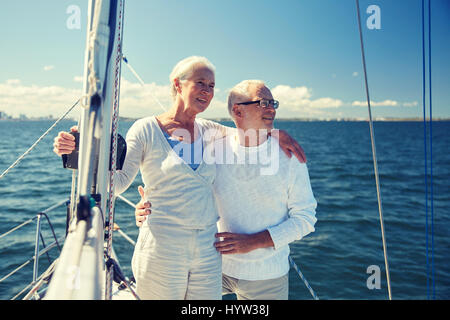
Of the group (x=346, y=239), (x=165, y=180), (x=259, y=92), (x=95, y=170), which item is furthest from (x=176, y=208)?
(x=346, y=239)

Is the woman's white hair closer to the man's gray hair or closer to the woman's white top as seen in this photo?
the man's gray hair

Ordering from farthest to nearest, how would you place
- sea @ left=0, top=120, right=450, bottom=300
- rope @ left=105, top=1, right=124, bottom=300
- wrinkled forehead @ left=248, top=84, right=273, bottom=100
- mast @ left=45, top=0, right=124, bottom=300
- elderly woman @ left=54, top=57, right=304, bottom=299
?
sea @ left=0, top=120, right=450, bottom=300 → wrinkled forehead @ left=248, top=84, right=273, bottom=100 → elderly woman @ left=54, top=57, right=304, bottom=299 → rope @ left=105, top=1, right=124, bottom=300 → mast @ left=45, top=0, right=124, bottom=300

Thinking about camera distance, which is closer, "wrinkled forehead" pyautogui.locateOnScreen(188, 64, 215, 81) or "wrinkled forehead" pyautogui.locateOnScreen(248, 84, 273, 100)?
"wrinkled forehead" pyautogui.locateOnScreen(188, 64, 215, 81)

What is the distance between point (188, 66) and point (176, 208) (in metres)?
0.68

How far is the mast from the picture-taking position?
0.76 metres

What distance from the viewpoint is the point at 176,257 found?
1.46 meters

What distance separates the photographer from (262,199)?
1726mm

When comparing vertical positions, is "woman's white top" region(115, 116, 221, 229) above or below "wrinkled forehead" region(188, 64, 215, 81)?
below

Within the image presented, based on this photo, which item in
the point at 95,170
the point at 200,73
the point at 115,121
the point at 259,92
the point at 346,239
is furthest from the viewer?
the point at 346,239

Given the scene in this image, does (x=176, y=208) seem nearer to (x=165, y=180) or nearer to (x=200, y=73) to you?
(x=165, y=180)

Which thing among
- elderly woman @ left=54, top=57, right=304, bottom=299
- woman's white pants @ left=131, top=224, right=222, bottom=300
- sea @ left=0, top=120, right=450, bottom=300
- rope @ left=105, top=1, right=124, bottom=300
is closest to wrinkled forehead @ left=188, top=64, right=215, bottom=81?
elderly woman @ left=54, top=57, right=304, bottom=299

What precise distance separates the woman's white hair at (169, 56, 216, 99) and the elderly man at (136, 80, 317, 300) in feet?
0.74
